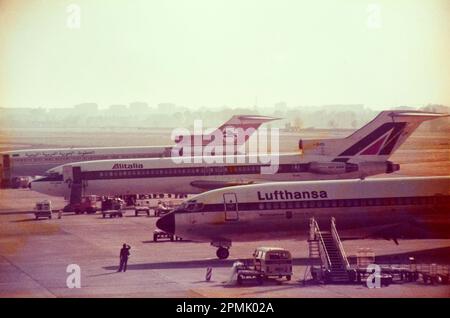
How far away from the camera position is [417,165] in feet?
378

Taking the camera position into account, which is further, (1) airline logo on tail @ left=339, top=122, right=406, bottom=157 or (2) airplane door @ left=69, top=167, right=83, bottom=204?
(2) airplane door @ left=69, top=167, right=83, bottom=204

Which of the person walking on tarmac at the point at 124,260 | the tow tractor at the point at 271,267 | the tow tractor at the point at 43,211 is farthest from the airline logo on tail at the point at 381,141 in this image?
the person walking on tarmac at the point at 124,260

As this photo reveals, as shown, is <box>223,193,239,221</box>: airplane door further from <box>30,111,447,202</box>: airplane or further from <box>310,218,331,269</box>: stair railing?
<box>30,111,447,202</box>: airplane

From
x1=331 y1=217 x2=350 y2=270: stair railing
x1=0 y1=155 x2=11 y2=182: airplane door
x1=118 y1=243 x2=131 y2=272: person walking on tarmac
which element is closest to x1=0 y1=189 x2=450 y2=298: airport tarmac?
x1=118 y1=243 x2=131 y2=272: person walking on tarmac

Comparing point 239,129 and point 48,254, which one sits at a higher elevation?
point 239,129

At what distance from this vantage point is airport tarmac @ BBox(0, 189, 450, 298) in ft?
125

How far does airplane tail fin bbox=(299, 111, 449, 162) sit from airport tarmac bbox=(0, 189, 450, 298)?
589 inches

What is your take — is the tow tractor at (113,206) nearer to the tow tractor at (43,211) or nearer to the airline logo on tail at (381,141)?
the tow tractor at (43,211)

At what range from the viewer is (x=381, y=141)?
2756 inches

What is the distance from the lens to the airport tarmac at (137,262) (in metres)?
38.0

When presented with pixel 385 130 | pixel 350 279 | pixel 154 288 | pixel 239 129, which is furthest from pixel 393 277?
pixel 239 129

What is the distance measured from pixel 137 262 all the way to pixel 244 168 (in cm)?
2628

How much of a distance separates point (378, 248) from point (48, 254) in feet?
57.4
